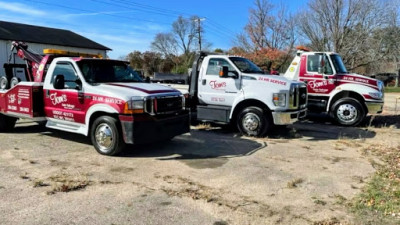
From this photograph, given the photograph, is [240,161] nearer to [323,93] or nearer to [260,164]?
[260,164]

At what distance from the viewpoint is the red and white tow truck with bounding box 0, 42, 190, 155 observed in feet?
22.3

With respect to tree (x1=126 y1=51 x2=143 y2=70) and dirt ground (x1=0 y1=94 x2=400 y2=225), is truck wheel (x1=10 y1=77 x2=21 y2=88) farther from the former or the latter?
tree (x1=126 y1=51 x2=143 y2=70)

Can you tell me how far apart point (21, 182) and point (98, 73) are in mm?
3002

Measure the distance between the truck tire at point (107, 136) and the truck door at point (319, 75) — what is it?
757 centimetres

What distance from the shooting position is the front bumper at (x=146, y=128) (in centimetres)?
668

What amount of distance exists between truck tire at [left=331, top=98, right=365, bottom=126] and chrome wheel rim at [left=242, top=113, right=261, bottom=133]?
12.8 ft

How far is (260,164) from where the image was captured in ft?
22.1

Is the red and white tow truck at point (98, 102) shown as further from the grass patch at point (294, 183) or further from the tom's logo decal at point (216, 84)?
the grass patch at point (294, 183)

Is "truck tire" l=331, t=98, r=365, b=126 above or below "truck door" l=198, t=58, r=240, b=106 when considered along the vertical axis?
below

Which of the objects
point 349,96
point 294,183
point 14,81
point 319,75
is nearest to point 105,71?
point 14,81

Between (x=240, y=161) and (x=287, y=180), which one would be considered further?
(x=240, y=161)

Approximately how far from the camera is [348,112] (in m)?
11.6

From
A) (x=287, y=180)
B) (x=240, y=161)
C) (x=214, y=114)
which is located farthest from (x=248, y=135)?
(x=287, y=180)

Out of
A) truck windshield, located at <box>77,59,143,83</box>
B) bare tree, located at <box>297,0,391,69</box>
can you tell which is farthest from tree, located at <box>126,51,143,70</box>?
truck windshield, located at <box>77,59,143,83</box>
